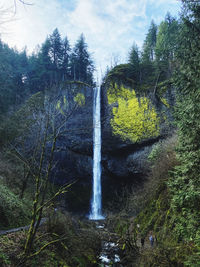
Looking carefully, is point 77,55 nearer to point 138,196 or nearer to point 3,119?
point 3,119

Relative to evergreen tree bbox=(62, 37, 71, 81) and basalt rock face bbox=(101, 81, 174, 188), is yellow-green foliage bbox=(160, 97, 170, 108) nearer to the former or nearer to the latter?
basalt rock face bbox=(101, 81, 174, 188)

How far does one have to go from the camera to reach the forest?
545 centimetres

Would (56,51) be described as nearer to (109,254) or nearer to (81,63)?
(81,63)

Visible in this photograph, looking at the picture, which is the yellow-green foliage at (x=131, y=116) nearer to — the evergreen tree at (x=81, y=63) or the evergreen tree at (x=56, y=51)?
the evergreen tree at (x=81, y=63)

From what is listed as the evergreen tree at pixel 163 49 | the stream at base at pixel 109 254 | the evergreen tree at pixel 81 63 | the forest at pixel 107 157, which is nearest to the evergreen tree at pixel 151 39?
the forest at pixel 107 157

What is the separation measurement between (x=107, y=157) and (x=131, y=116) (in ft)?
17.7

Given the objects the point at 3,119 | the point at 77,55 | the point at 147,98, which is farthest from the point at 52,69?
the point at 147,98

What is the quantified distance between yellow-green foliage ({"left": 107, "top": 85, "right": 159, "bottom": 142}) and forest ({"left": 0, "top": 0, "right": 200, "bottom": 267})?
0.10 meters

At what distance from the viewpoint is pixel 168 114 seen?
56.0ft

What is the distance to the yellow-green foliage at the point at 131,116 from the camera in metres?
17.5

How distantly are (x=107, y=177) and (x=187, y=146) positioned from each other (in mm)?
15354

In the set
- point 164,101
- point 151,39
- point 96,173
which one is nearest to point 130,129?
point 164,101

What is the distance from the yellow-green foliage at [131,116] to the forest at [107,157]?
10 cm

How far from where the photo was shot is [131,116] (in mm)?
18203
